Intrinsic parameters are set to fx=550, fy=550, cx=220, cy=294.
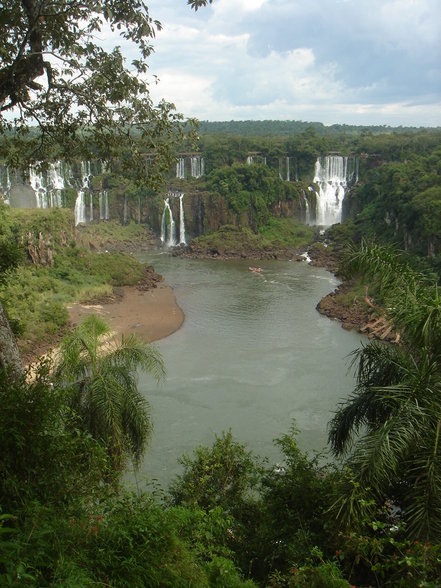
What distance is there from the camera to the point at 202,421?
50.8 ft

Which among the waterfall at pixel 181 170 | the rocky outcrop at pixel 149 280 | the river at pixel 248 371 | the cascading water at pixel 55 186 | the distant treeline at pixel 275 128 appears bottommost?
the river at pixel 248 371

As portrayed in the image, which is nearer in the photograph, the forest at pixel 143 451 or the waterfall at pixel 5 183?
the forest at pixel 143 451

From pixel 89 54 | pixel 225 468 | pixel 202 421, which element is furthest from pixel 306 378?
pixel 89 54

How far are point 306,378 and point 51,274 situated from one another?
59.3 feet

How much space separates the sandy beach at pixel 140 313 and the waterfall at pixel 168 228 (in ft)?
61.6

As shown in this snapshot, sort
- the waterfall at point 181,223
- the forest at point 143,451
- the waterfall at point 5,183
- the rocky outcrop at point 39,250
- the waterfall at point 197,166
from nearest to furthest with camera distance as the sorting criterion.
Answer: the forest at point 143,451 → the rocky outcrop at point 39,250 → the waterfall at point 5,183 → the waterfall at point 181,223 → the waterfall at point 197,166

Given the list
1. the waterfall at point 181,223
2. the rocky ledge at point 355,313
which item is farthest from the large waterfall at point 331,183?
the rocky ledge at point 355,313

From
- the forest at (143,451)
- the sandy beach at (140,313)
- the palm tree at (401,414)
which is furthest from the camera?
the sandy beach at (140,313)

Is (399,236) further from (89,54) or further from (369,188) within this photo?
(89,54)

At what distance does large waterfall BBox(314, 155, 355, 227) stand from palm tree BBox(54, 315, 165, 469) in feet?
156

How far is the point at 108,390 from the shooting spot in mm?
8906

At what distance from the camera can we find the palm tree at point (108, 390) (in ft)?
28.9

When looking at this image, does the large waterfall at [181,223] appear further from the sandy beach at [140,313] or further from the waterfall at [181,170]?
the sandy beach at [140,313]

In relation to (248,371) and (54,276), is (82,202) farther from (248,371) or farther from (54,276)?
(248,371)
